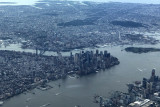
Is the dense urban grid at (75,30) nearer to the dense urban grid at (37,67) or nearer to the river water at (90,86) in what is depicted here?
the dense urban grid at (37,67)

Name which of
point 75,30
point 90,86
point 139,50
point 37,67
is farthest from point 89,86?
point 75,30

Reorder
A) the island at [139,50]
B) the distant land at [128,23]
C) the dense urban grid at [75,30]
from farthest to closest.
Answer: the distant land at [128,23] → the dense urban grid at [75,30] → the island at [139,50]

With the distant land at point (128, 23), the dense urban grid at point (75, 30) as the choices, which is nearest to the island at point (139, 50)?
the dense urban grid at point (75, 30)

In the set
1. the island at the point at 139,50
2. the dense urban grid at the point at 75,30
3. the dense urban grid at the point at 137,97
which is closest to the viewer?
the dense urban grid at the point at 137,97

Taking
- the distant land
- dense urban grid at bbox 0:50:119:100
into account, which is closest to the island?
dense urban grid at bbox 0:50:119:100

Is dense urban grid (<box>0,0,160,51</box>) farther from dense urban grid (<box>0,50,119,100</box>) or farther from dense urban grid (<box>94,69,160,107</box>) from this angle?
dense urban grid (<box>94,69,160,107</box>)

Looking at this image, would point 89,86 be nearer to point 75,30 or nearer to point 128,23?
point 75,30

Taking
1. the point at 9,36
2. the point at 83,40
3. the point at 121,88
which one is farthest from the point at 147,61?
the point at 9,36
